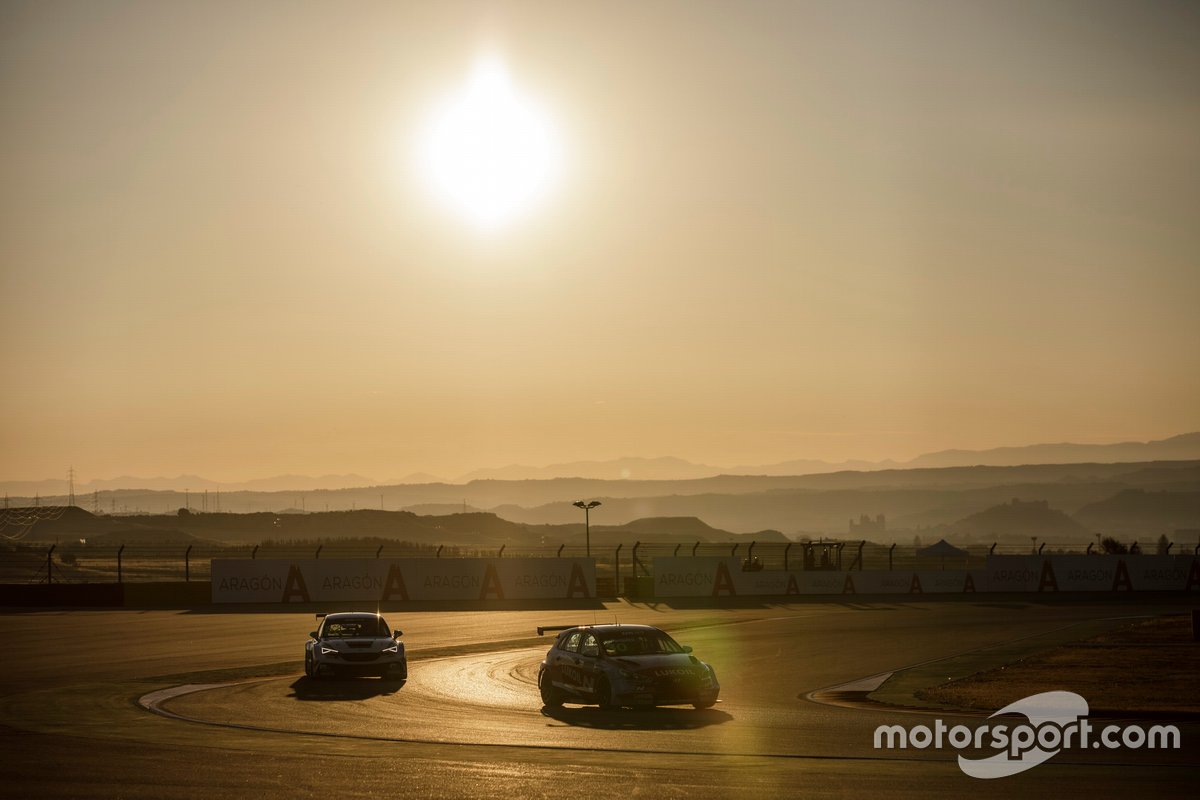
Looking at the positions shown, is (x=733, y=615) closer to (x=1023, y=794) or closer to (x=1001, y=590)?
(x=1001, y=590)

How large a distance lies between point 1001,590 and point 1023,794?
56.8 m

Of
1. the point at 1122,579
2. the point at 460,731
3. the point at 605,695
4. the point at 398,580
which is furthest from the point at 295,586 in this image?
the point at 1122,579

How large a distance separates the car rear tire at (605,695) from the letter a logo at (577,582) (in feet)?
125

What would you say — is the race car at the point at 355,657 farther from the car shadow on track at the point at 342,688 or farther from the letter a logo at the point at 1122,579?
the letter a logo at the point at 1122,579

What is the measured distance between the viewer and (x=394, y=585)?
5756cm

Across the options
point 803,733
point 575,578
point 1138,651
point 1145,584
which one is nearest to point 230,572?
point 575,578

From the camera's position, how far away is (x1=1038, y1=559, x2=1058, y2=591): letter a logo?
6712 cm

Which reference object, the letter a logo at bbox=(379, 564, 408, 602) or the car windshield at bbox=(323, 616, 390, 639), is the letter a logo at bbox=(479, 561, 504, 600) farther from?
the car windshield at bbox=(323, 616, 390, 639)

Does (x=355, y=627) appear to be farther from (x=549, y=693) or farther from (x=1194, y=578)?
(x=1194, y=578)

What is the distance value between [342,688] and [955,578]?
47.4 m

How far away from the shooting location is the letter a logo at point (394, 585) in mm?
57281

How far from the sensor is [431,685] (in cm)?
2644

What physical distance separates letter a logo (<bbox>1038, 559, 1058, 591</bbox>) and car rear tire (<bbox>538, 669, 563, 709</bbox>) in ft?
166

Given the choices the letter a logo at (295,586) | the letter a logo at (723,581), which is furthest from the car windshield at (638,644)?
the letter a logo at (723,581)
